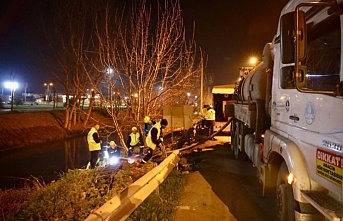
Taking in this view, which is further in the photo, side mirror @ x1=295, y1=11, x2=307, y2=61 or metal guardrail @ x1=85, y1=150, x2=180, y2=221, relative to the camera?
metal guardrail @ x1=85, y1=150, x2=180, y2=221

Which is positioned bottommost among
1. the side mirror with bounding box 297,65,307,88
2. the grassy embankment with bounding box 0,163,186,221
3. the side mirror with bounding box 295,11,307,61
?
the grassy embankment with bounding box 0,163,186,221

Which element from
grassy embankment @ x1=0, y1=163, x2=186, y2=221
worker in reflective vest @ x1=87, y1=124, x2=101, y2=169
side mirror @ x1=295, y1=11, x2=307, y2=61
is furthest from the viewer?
worker in reflective vest @ x1=87, y1=124, x2=101, y2=169

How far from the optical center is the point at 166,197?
538 centimetres

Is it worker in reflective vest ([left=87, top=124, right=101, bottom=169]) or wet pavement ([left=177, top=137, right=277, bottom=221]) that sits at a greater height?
worker in reflective vest ([left=87, top=124, right=101, bottom=169])

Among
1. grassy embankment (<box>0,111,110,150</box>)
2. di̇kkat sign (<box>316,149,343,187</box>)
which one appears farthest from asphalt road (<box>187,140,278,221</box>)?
grassy embankment (<box>0,111,110,150</box>)

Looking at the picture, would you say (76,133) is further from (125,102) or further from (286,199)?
(286,199)

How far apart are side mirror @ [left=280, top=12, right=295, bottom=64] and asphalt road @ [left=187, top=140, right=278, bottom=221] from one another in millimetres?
2996

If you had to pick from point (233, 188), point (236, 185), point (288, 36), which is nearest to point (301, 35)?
point (288, 36)

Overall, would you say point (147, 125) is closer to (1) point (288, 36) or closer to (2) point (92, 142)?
(2) point (92, 142)

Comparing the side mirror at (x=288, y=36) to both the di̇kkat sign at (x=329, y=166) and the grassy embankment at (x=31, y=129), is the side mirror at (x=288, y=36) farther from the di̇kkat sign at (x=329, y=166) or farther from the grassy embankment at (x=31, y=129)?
the grassy embankment at (x=31, y=129)

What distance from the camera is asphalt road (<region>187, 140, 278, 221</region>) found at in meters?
4.86

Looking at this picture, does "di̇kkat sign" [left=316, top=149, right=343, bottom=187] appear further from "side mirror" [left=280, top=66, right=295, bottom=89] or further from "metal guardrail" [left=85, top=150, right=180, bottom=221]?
"metal guardrail" [left=85, top=150, right=180, bottom=221]

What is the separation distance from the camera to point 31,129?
20391 millimetres

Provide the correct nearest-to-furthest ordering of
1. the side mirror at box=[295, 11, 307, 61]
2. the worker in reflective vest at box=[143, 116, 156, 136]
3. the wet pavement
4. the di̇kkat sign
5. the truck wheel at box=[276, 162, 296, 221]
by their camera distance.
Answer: the di̇kkat sign → the side mirror at box=[295, 11, 307, 61] → the truck wheel at box=[276, 162, 296, 221] → the wet pavement → the worker in reflective vest at box=[143, 116, 156, 136]
